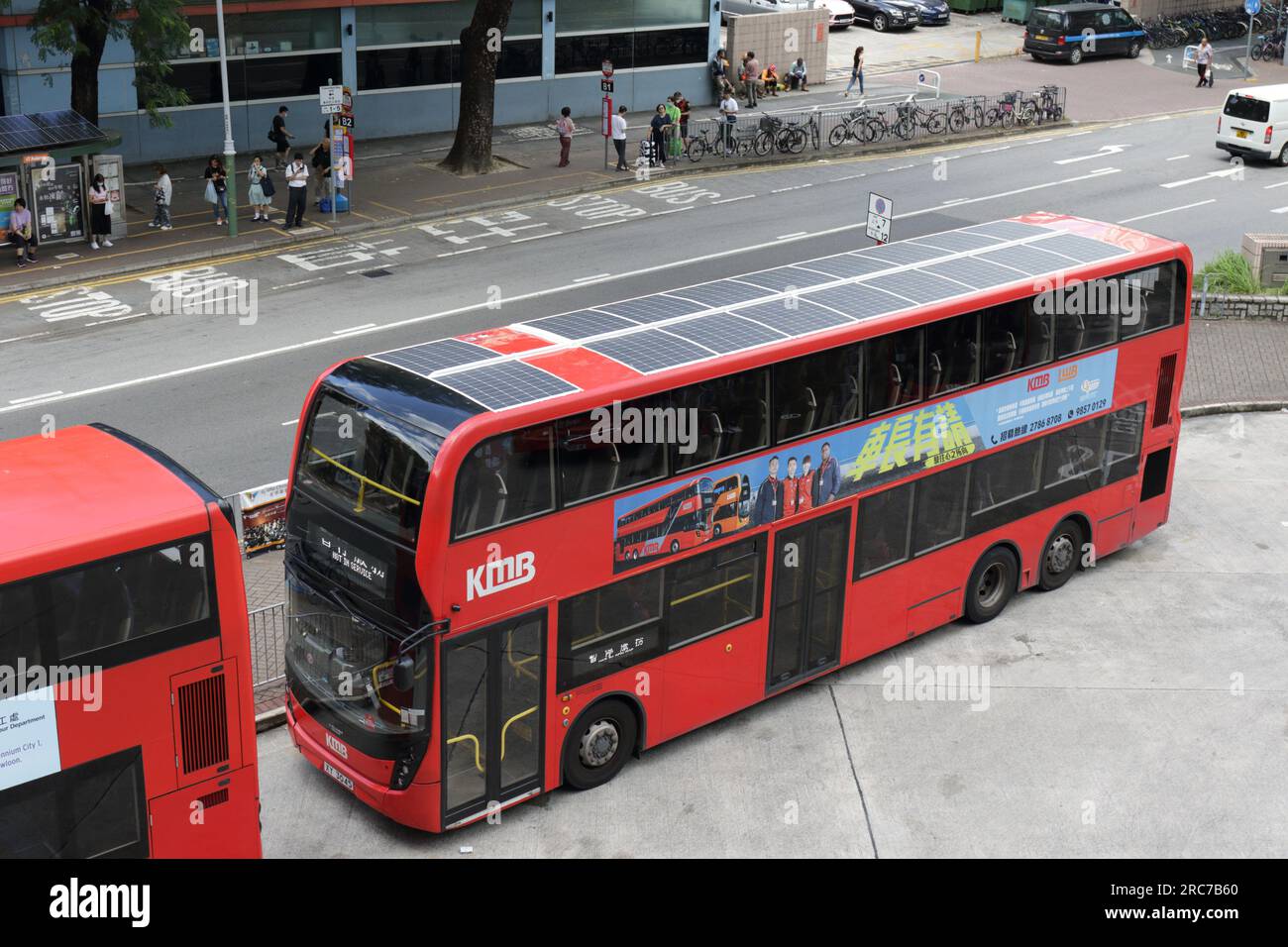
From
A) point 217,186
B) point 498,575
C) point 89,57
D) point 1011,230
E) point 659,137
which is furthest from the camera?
point 659,137

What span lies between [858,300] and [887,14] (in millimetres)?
42122

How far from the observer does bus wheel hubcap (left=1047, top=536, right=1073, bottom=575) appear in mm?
17625

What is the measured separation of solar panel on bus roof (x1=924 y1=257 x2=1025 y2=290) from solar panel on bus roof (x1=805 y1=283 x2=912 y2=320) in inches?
41.1

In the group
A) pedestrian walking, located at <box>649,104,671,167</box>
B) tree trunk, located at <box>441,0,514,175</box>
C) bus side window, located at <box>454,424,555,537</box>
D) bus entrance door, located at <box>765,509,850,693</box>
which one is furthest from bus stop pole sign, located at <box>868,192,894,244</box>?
pedestrian walking, located at <box>649,104,671,167</box>

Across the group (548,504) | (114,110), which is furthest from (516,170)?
(548,504)

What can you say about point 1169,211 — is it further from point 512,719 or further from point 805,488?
point 512,719

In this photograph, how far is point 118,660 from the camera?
404 inches

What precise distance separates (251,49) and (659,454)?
26.7m

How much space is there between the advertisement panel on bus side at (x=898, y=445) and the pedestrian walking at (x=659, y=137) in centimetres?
2096

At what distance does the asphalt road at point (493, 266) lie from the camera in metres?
22.4

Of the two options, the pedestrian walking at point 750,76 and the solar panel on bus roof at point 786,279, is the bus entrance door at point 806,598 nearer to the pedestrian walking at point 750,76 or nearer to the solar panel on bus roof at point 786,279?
the solar panel on bus roof at point 786,279

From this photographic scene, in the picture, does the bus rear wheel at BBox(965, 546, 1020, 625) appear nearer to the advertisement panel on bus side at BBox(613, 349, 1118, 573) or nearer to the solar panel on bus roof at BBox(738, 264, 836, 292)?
the advertisement panel on bus side at BBox(613, 349, 1118, 573)

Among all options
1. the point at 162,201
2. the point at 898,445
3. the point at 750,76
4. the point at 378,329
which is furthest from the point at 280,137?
the point at 898,445

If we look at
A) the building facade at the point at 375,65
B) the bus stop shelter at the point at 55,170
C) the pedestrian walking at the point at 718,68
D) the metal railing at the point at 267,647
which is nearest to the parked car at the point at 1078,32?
the pedestrian walking at the point at 718,68
